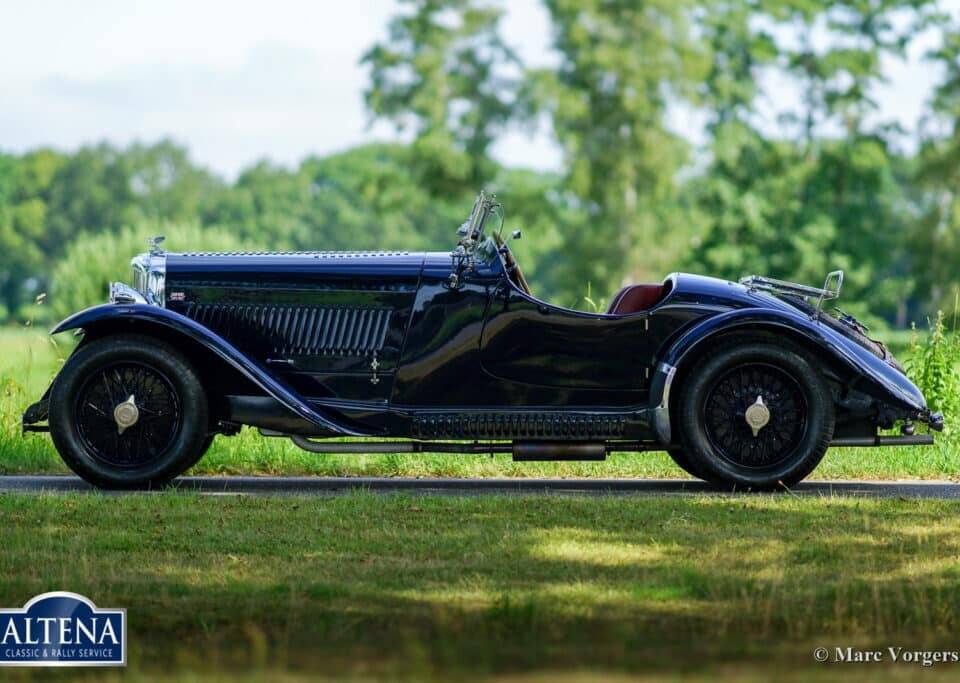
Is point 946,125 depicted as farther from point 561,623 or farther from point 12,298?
point 12,298

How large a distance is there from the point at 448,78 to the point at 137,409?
1615 inches

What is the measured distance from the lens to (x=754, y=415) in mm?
8328

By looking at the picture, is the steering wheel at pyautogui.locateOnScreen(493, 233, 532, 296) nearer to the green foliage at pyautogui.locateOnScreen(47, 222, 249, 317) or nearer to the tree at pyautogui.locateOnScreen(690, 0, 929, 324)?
the green foliage at pyautogui.locateOnScreen(47, 222, 249, 317)

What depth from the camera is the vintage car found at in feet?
27.2

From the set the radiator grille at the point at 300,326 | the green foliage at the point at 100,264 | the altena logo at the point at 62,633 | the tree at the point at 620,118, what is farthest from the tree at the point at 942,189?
the altena logo at the point at 62,633

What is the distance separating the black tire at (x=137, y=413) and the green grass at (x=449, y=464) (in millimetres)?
1212

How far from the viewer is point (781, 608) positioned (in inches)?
196

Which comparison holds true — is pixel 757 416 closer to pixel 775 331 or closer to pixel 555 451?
pixel 775 331

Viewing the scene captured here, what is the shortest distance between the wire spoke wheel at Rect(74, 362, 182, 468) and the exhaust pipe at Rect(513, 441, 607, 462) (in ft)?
6.61

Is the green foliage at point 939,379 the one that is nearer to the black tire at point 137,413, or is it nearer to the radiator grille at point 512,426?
the radiator grille at point 512,426

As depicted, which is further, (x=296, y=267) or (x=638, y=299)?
(x=638, y=299)

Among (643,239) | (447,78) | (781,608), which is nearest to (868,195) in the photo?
(643,239)

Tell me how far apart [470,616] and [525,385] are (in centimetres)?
377

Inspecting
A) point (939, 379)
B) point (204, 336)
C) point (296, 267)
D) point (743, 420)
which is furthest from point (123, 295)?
point (939, 379)
